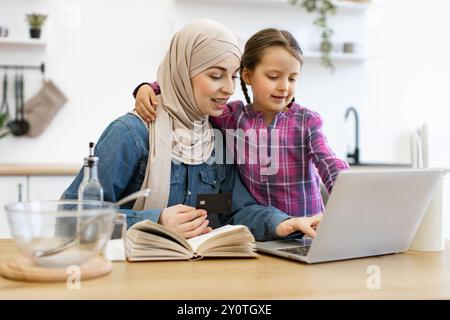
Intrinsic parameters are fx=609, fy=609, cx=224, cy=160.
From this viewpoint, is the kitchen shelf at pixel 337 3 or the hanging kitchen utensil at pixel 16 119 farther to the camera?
the kitchen shelf at pixel 337 3

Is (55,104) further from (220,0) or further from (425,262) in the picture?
(425,262)

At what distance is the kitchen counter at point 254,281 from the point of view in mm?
1061

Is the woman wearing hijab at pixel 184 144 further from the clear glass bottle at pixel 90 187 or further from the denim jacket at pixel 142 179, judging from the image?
the clear glass bottle at pixel 90 187

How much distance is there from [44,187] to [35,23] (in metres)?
1.01

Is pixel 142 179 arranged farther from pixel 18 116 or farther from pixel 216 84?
pixel 18 116

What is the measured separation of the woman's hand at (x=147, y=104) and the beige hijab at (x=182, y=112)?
0.02 m

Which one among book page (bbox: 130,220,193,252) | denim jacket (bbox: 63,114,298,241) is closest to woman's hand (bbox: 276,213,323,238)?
denim jacket (bbox: 63,114,298,241)

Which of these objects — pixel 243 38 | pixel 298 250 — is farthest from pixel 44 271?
pixel 243 38

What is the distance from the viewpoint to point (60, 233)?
115 centimetres

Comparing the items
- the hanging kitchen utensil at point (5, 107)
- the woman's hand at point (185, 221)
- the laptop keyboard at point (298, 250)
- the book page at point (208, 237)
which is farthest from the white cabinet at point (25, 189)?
the laptop keyboard at point (298, 250)

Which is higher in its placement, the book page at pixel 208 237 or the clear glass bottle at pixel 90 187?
the clear glass bottle at pixel 90 187

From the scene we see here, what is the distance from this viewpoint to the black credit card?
166 cm

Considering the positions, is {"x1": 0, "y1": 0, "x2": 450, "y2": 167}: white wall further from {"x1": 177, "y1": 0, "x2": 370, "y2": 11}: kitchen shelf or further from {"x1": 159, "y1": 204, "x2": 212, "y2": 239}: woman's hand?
{"x1": 159, "y1": 204, "x2": 212, "y2": 239}: woman's hand

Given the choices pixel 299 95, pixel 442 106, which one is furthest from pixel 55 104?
pixel 442 106
